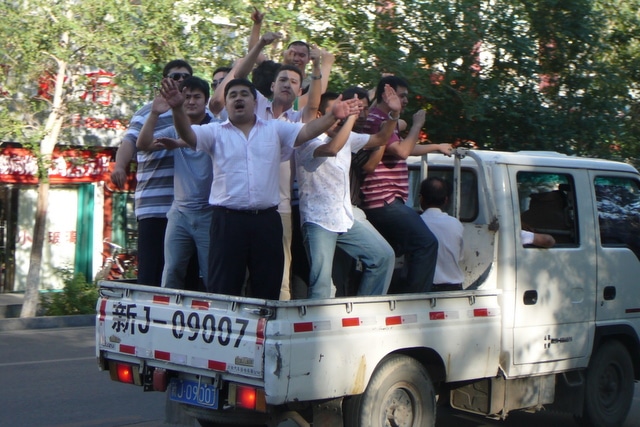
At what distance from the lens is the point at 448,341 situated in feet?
18.6

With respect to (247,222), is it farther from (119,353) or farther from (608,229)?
(608,229)

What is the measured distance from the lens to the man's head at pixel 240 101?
5449 millimetres

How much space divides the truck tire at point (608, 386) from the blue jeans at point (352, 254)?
1.89 m

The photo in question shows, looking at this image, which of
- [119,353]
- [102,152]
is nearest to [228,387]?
[119,353]

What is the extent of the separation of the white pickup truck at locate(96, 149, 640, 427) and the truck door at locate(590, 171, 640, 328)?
0.01 m

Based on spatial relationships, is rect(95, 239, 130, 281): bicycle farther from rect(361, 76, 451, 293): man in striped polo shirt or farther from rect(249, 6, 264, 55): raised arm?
rect(361, 76, 451, 293): man in striped polo shirt

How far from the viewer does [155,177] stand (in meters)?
6.25

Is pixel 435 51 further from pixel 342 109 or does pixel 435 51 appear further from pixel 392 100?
pixel 342 109

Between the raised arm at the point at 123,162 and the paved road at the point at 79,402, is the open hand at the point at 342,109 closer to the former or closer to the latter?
the raised arm at the point at 123,162

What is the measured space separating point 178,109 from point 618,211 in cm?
361

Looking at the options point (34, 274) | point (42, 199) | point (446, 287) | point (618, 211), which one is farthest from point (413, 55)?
point (446, 287)

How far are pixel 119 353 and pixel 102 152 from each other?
1383 centimetres

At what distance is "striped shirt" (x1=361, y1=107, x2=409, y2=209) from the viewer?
620cm

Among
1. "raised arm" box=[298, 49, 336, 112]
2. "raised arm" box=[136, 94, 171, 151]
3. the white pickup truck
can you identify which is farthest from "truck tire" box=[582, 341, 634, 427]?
"raised arm" box=[136, 94, 171, 151]
